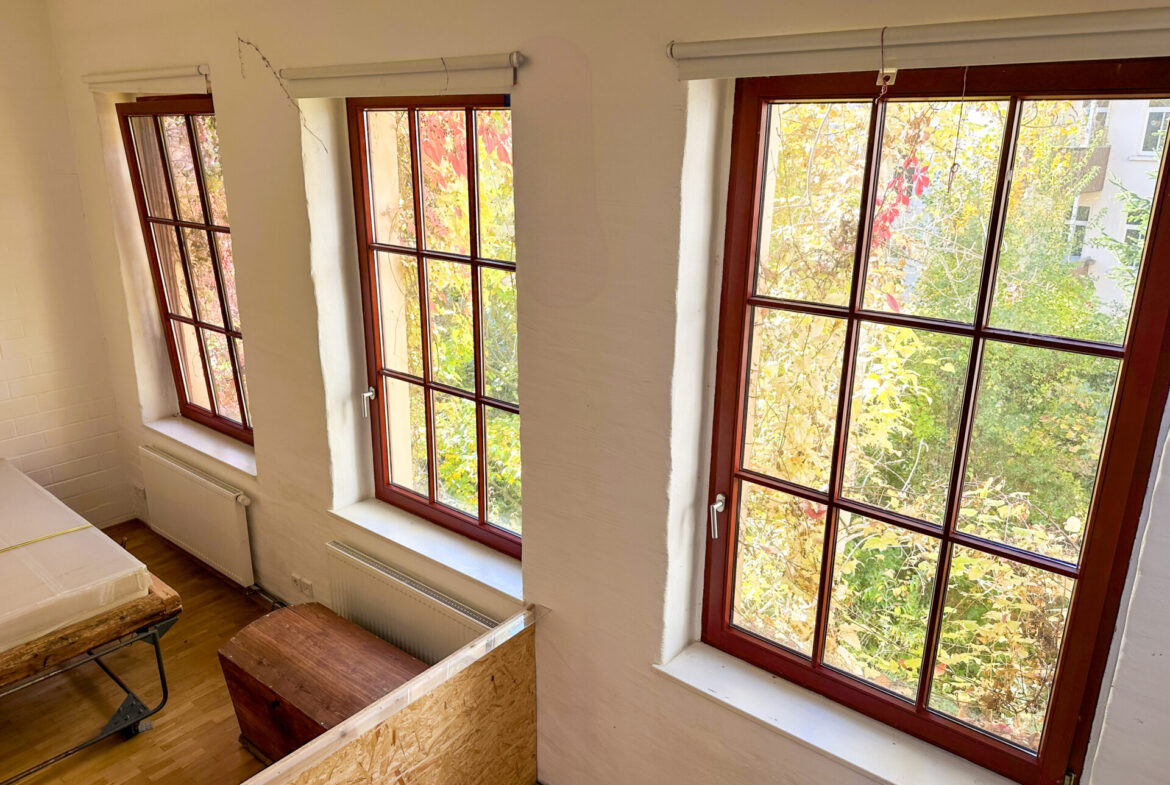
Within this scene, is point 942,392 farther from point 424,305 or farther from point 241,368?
point 241,368

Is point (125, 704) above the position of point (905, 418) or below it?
below

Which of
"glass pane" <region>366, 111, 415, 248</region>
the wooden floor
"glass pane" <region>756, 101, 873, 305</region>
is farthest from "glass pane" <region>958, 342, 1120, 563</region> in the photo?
the wooden floor

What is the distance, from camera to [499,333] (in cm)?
275

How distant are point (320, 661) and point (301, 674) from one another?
0.08 metres

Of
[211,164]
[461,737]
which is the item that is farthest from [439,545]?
[211,164]

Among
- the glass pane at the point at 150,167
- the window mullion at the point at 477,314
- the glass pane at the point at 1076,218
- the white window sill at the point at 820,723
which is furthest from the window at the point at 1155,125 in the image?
the glass pane at the point at 150,167

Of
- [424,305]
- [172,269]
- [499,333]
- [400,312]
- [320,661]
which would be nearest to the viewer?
[499,333]

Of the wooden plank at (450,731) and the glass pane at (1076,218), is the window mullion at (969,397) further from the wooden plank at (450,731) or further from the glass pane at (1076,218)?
the wooden plank at (450,731)

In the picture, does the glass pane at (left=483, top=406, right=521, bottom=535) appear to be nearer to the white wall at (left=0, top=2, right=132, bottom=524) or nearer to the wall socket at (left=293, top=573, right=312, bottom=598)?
the wall socket at (left=293, top=573, right=312, bottom=598)

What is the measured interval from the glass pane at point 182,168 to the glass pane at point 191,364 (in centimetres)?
65

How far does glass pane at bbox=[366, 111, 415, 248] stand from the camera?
286 cm

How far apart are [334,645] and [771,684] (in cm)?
159

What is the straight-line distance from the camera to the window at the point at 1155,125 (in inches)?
60.8

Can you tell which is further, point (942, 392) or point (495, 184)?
point (495, 184)
